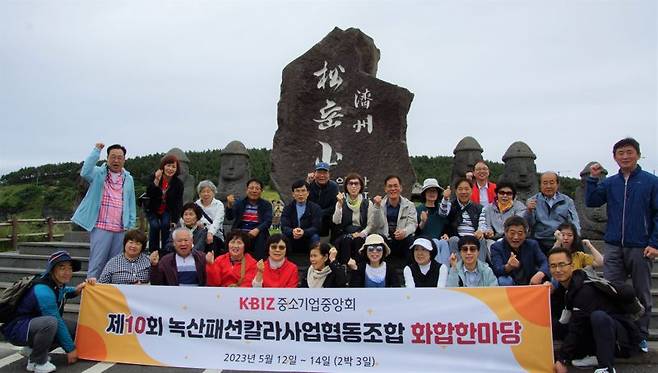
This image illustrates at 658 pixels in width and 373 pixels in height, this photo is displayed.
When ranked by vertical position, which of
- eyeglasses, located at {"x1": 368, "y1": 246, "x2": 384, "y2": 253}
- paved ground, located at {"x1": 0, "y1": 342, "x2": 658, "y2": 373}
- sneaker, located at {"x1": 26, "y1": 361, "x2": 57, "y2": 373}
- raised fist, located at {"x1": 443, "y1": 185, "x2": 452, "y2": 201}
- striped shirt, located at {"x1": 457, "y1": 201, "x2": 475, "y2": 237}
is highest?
raised fist, located at {"x1": 443, "y1": 185, "x2": 452, "y2": 201}

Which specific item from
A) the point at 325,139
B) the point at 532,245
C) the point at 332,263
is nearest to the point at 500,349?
the point at 532,245

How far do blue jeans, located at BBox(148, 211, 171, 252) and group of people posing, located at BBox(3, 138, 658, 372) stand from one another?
0.04ft

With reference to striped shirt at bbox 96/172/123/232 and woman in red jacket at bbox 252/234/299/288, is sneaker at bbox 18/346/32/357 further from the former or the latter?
woman in red jacket at bbox 252/234/299/288

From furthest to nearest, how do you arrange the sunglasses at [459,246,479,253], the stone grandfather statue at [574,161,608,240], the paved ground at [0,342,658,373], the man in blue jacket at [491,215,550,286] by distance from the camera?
the stone grandfather statue at [574,161,608,240], the man in blue jacket at [491,215,550,286], the sunglasses at [459,246,479,253], the paved ground at [0,342,658,373]

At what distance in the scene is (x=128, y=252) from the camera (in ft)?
15.6

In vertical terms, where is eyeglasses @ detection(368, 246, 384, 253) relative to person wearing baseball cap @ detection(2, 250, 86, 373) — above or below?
above

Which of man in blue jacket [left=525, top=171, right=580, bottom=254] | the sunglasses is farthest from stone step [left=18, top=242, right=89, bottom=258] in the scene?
man in blue jacket [left=525, top=171, right=580, bottom=254]

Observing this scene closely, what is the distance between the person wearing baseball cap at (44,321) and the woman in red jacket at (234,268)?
1.25 m

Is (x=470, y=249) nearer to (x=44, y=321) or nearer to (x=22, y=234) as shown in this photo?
(x=44, y=321)

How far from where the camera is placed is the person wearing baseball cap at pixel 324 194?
6016mm

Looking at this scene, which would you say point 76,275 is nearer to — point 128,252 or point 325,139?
point 128,252

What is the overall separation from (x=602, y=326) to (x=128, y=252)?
4242mm

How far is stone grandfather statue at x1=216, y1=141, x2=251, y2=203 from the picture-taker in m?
11.0

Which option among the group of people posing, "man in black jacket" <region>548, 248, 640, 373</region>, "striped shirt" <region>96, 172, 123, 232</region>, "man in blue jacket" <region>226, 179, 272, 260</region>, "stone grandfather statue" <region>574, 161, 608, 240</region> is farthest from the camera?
"stone grandfather statue" <region>574, 161, 608, 240</region>
